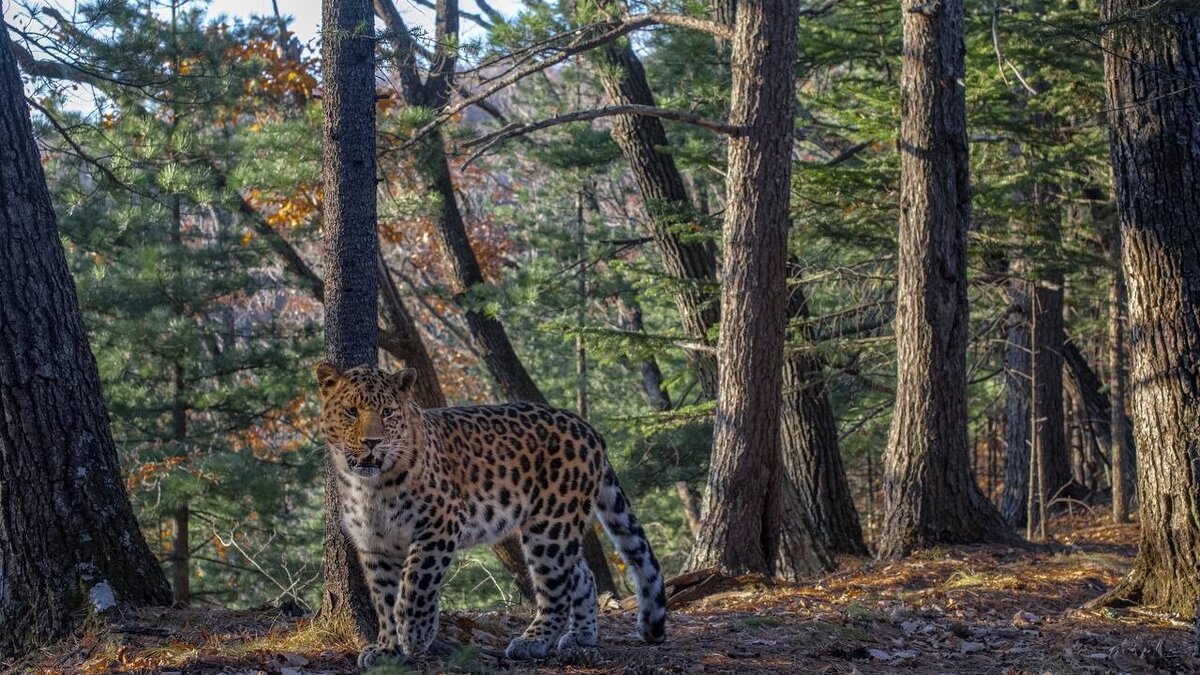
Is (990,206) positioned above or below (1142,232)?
above

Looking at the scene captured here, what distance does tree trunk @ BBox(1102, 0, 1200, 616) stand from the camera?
8.52 metres

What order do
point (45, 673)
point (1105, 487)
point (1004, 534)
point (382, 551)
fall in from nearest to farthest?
point (45, 673) → point (382, 551) → point (1004, 534) → point (1105, 487)

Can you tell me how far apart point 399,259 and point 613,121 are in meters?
16.5

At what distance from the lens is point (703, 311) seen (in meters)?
15.2

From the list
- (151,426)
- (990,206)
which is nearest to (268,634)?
(990,206)

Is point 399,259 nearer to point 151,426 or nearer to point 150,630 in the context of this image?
point 151,426

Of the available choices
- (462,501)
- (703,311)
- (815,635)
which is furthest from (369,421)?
(703,311)

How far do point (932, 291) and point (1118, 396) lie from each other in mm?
6077

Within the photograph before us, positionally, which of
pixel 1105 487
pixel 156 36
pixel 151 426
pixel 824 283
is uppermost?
pixel 156 36

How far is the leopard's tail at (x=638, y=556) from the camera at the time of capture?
768cm

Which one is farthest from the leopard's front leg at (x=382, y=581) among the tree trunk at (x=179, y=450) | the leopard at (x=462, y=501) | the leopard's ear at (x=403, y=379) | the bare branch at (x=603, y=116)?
the tree trunk at (x=179, y=450)

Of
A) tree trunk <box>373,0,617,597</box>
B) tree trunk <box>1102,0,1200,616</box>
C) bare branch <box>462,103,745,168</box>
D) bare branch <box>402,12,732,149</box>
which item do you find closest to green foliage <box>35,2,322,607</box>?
tree trunk <box>373,0,617,597</box>

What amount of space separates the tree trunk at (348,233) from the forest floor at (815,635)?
1.16 feet

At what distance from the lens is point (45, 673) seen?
634 centimetres
